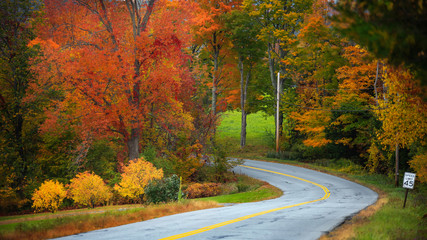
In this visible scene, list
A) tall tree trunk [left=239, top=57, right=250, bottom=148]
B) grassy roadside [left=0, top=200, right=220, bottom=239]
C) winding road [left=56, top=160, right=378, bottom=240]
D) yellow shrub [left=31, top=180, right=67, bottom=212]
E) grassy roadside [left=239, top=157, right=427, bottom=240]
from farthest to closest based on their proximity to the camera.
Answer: tall tree trunk [left=239, top=57, right=250, bottom=148] < yellow shrub [left=31, top=180, right=67, bottom=212] < grassy roadside [left=0, top=200, right=220, bottom=239] < winding road [left=56, top=160, right=378, bottom=240] < grassy roadside [left=239, top=157, right=427, bottom=240]

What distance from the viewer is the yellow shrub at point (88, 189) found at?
65.4 ft

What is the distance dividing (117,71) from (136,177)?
607 cm

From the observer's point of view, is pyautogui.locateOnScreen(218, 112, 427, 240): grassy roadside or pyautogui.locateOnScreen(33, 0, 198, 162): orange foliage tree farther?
pyautogui.locateOnScreen(33, 0, 198, 162): orange foliage tree

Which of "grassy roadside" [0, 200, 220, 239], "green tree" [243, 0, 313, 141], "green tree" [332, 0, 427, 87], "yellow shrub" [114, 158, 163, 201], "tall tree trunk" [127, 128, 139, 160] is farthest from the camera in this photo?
"green tree" [243, 0, 313, 141]

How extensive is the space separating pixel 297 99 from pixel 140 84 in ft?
66.1

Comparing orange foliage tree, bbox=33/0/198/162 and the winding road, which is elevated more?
orange foliage tree, bbox=33/0/198/162

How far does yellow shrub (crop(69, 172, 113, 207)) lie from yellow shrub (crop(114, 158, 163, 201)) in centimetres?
96

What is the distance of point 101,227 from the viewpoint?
11797 mm

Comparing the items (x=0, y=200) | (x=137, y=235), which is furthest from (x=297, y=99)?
(x=137, y=235)

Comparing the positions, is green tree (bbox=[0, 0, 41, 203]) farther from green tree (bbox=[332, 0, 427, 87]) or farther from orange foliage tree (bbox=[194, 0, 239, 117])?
green tree (bbox=[332, 0, 427, 87])

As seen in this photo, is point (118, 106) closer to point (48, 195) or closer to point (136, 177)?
point (136, 177)

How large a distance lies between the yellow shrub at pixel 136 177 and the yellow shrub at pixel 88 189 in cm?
96

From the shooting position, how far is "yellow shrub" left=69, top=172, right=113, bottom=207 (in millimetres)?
19930

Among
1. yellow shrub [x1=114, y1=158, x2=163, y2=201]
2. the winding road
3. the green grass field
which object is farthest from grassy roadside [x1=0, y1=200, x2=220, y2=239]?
the green grass field
